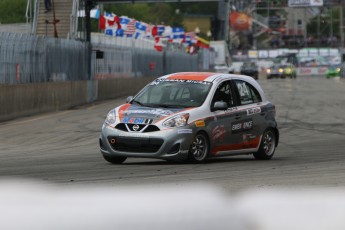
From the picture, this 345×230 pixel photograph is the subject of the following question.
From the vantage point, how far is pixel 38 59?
3131cm

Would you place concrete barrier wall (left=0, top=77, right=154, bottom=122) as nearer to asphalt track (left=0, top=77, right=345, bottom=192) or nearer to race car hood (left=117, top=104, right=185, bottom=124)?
asphalt track (left=0, top=77, right=345, bottom=192)

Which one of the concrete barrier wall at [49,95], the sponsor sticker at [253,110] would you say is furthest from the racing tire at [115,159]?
the concrete barrier wall at [49,95]

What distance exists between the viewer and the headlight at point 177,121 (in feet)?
43.4

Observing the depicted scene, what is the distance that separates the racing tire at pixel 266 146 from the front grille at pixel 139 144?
249 cm

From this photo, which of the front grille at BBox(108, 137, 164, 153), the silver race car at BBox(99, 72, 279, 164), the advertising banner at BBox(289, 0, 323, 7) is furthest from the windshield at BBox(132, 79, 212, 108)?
the advertising banner at BBox(289, 0, 323, 7)

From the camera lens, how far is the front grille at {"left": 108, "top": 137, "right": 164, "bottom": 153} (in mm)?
13172

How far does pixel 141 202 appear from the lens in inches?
208

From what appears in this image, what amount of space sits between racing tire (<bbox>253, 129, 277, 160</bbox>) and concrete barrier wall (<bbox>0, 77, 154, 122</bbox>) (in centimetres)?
1239

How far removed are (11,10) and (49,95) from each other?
206ft

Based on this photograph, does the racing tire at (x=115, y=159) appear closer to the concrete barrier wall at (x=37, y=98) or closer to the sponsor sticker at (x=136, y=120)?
the sponsor sticker at (x=136, y=120)

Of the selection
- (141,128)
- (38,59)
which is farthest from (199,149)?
(38,59)

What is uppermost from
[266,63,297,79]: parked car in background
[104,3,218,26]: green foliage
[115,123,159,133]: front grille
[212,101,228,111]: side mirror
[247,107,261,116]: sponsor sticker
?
[104,3,218,26]: green foliage

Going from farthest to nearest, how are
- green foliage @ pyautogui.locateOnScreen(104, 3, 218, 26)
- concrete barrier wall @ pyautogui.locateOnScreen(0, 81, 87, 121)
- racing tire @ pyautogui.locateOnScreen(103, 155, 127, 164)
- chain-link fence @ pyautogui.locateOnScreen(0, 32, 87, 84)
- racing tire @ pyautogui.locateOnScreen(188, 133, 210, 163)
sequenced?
1. green foliage @ pyautogui.locateOnScreen(104, 3, 218, 26)
2. chain-link fence @ pyautogui.locateOnScreen(0, 32, 87, 84)
3. concrete barrier wall @ pyautogui.locateOnScreen(0, 81, 87, 121)
4. racing tire @ pyautogui.locateOnScreen(103, 155, 127, 164)
5. racing tire @ pyautogui.locateOnScreen(188, 133, 210, 163)

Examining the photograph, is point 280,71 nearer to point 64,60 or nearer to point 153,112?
point 64,60
